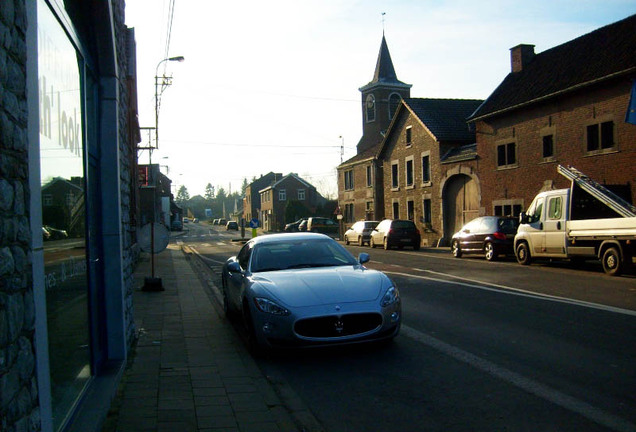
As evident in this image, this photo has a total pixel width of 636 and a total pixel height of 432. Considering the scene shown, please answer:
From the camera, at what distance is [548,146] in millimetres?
25328

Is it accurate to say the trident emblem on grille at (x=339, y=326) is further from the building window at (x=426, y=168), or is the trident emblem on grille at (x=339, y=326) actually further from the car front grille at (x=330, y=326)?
the building window at (x=426, y=168)

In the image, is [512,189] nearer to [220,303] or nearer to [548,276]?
[548,276]

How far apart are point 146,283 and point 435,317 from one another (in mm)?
7405

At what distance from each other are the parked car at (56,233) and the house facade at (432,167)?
2880 cm

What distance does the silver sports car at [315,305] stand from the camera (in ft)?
20.8

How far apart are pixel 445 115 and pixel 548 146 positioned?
12966 millimetres

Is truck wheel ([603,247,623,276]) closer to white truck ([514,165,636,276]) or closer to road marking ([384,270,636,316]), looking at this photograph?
white truck ([514,165,636,276])

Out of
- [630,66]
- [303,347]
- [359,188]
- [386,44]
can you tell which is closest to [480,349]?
[303,347]

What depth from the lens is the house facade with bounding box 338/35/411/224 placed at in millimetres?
45844

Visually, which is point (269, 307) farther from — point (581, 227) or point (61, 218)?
point (581, 227)

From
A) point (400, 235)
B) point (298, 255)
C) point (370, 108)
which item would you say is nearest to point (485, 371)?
point (298, 255)

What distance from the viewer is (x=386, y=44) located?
62.9 m

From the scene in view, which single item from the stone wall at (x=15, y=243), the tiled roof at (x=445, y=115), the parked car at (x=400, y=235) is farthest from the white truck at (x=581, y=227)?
the tiled roof at (x=445, y=115)

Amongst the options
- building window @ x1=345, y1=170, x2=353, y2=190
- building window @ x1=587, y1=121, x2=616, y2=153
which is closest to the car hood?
building window @ x1=587, y1=121, x2=616, y2=153
